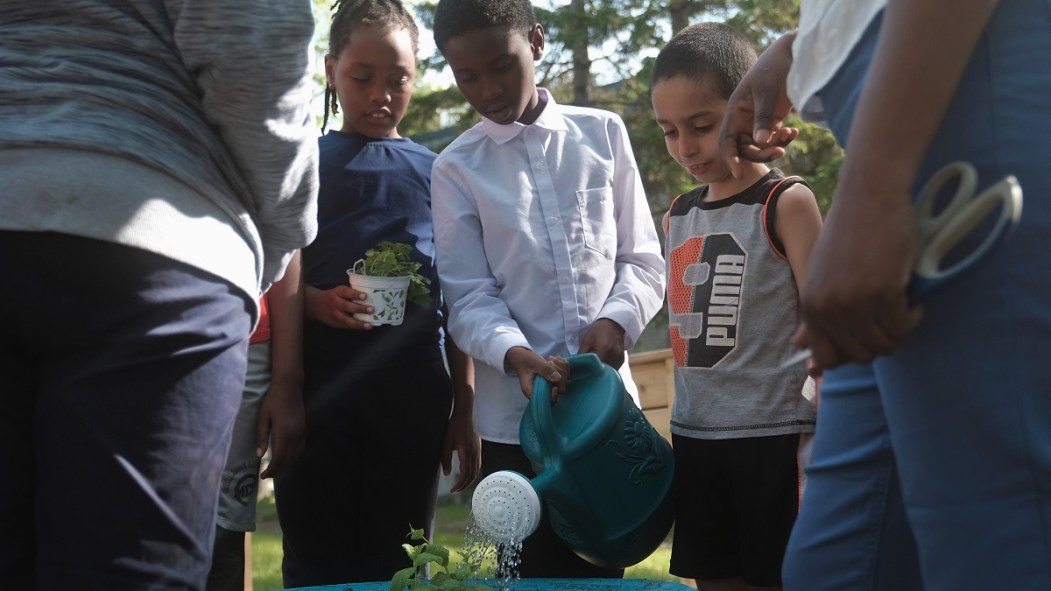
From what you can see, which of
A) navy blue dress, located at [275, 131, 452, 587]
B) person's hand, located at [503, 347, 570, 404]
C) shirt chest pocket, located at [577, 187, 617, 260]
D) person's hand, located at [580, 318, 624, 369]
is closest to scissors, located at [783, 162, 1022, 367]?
person's hand, located at [503, 347, 570, 404]

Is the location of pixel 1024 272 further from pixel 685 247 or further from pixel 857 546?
pixel 685 247

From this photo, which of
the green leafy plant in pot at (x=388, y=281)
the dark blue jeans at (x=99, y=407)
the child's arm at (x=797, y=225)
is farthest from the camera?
the green leafy plant in pot at (x=388, y=281)

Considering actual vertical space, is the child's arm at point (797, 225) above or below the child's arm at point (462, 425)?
above

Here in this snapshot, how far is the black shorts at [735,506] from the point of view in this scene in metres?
2.33

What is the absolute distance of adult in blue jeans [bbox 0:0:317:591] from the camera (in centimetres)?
119

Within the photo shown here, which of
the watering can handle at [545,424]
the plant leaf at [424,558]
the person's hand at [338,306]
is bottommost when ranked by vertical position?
the plant leaf at [424,558]

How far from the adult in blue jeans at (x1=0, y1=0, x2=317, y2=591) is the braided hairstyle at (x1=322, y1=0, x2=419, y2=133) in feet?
5.31

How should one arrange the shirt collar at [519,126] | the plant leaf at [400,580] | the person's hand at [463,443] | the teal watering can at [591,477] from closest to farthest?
the plant leaf at [400,580] < the teal watering can at [591,477] < the shirt collar at [519,126] < the person's hand at [463,443]

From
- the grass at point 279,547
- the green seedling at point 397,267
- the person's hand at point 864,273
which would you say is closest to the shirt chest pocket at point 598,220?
the green seedling at point 397,267

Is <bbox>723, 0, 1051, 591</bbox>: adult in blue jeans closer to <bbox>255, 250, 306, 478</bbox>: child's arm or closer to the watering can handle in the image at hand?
the watering can handle

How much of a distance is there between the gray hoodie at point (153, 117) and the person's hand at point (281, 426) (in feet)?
4.36

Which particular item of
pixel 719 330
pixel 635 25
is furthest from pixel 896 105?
pixel 635 25

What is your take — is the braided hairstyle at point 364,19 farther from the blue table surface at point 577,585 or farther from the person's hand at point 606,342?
the blue table surface at point 577,585

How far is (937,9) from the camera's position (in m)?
0.97
